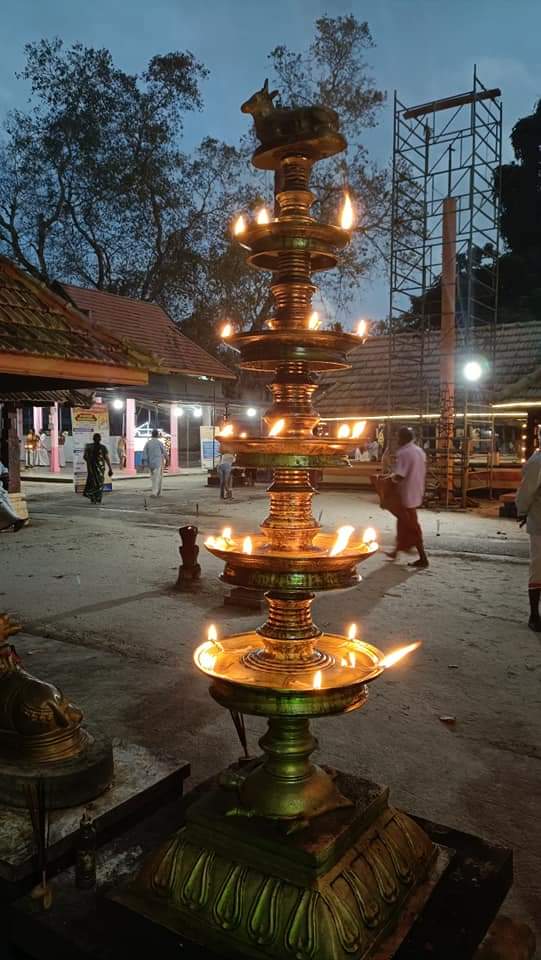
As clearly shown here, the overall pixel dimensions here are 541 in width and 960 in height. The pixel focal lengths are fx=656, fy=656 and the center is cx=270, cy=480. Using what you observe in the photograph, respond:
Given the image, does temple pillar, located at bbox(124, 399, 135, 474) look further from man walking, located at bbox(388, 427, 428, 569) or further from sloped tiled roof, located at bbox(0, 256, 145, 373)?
sloped tiled roof, located at bbox(0, 256, 145, 373)

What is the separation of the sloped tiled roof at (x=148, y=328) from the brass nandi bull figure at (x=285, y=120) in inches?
987

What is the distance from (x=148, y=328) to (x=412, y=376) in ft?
42.8

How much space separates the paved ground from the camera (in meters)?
4.06

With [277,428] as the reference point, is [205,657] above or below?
below

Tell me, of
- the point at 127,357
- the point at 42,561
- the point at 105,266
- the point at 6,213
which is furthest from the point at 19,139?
the point at 127,357

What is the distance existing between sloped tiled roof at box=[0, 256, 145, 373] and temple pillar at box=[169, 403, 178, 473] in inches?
1019

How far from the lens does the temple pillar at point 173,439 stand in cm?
3076

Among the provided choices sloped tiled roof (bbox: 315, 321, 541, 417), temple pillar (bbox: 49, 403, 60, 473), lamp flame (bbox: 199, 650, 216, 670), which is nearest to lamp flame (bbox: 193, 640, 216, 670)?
lamp flame (bbox: 199, 650, 216, 670)

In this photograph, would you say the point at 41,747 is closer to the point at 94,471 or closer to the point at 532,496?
the point at 532,496

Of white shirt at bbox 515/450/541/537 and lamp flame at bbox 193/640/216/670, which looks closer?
lamp flame at bbox 193/640/216/670

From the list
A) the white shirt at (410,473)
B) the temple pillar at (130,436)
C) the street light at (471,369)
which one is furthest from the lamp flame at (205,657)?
the temple pillar at (130,436)

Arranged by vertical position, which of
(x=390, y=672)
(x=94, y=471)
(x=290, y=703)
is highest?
(x=94, y=471)

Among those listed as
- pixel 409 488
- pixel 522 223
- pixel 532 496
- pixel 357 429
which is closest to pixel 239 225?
pixel 357 429

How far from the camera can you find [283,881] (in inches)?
92.1
